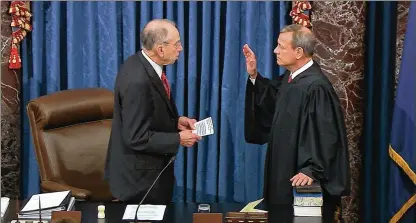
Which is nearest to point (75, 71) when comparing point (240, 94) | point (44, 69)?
point (44, 69)

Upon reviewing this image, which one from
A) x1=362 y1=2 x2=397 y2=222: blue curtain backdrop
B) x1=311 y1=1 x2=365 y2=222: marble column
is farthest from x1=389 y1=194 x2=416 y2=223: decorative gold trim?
x1=311 y1=1 x2=365 y2=222: marble column

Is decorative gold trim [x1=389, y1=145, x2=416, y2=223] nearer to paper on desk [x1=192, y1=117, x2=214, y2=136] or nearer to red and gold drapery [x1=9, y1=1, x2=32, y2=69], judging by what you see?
paper on desk [x1=192, y1=117, x2=214, y2=136]

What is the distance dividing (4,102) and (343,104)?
239 cm

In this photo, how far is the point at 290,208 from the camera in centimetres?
310

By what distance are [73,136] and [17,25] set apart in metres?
0.97

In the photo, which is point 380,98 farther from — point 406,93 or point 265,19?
point 265,19

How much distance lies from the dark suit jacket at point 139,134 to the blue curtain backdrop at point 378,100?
181cm

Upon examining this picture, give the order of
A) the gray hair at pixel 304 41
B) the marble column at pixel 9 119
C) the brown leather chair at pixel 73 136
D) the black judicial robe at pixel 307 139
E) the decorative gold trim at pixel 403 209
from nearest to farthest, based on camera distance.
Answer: the black judicial robe at pixel 307 139 < the gray hair at pixel 304 41 < the brown leather chair at pixel 73 136 < the decorative gold trim at pixel 403 209 < the marble column at pixel 9 119

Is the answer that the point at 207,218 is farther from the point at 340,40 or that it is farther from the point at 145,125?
the point at 340,40

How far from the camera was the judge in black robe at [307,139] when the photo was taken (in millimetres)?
3395

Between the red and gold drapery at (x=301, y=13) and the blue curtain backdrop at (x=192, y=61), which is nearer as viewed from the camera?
the red and gold drapery at (x=301, y=13)

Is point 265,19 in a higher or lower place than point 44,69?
higher

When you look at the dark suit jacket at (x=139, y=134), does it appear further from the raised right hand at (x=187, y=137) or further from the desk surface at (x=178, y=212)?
the desk surface at (x=178, y=212)

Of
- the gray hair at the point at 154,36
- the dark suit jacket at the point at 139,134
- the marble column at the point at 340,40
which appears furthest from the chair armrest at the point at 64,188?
the marble column at the point at 340,40
